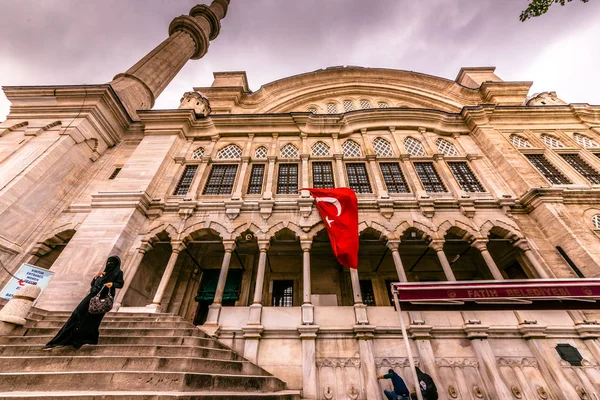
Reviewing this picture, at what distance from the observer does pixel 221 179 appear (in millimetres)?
12453

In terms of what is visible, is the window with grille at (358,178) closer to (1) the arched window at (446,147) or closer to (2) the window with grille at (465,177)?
(2) the window with grille at (465,177)

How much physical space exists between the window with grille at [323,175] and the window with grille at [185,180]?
624 centimetres

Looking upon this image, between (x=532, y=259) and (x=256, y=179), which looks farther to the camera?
(x=256, y=179)

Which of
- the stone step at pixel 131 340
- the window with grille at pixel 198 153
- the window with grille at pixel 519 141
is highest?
the window with grille at pixel 519 141

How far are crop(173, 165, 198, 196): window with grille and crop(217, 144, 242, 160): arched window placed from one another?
58.4 inches

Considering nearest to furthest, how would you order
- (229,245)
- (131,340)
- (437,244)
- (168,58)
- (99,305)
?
(99,305) < (131,340) < (437,244) < (229,245) < (168,58)

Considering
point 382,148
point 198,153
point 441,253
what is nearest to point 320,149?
point 382,148

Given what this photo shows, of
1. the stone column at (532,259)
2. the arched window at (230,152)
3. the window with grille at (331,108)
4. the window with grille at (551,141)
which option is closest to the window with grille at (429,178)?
the stone column at (532,259)

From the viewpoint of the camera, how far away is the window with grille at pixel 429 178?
1166 centimetres

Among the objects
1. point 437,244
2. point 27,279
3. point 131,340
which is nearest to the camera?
point 131,340

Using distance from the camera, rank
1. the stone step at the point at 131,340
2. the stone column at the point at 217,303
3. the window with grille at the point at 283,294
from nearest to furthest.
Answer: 1. the stone step at the point at 131,340
2. the stone column at the point at 217,303
3. the window with grille at the point at 283,294

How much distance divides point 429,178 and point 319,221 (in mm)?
6176

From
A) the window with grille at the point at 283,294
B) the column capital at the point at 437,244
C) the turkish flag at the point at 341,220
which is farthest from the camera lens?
the window with grille at the point at 283,294

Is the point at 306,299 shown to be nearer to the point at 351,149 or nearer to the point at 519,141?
the point at 351,149
